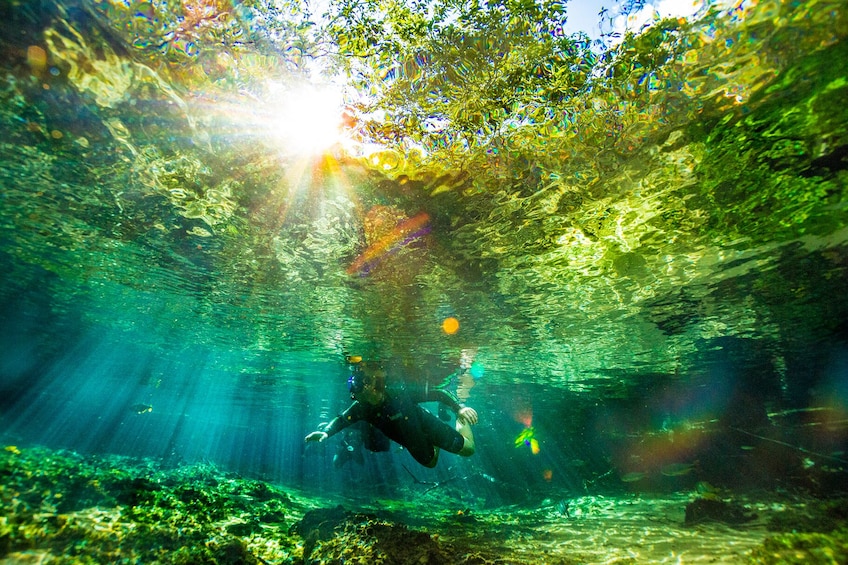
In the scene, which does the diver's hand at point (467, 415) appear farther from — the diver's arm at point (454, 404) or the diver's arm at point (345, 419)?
the diver's arm at point (345, 419)

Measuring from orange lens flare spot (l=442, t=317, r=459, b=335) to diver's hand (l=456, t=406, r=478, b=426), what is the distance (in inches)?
268

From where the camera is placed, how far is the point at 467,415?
8.20 m

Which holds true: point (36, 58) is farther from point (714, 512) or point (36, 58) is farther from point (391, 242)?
point (714, 512)

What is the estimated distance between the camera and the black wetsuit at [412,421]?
875cm

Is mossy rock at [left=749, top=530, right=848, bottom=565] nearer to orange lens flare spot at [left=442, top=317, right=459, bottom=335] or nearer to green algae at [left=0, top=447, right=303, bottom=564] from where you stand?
green algae at [left=0, top=447, right=303, bottom=564]

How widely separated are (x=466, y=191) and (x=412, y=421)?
5.76 m

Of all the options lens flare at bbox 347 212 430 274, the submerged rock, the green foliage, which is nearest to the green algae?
lens flare at bbox 347 212 430 274

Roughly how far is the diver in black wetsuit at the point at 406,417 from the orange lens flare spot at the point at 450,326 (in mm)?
6048

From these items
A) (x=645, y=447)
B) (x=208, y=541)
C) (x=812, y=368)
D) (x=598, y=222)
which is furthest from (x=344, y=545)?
(x=812, y=368)

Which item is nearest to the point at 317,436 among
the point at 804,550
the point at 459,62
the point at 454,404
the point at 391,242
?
the point at 454,404

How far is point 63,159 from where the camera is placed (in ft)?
26.9

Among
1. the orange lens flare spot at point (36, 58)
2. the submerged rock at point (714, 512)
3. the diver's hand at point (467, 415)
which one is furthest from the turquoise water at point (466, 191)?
the diver's hand at point (467, 415)

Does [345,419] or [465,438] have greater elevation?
[345,419]

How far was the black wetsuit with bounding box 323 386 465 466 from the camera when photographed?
8750 mm
